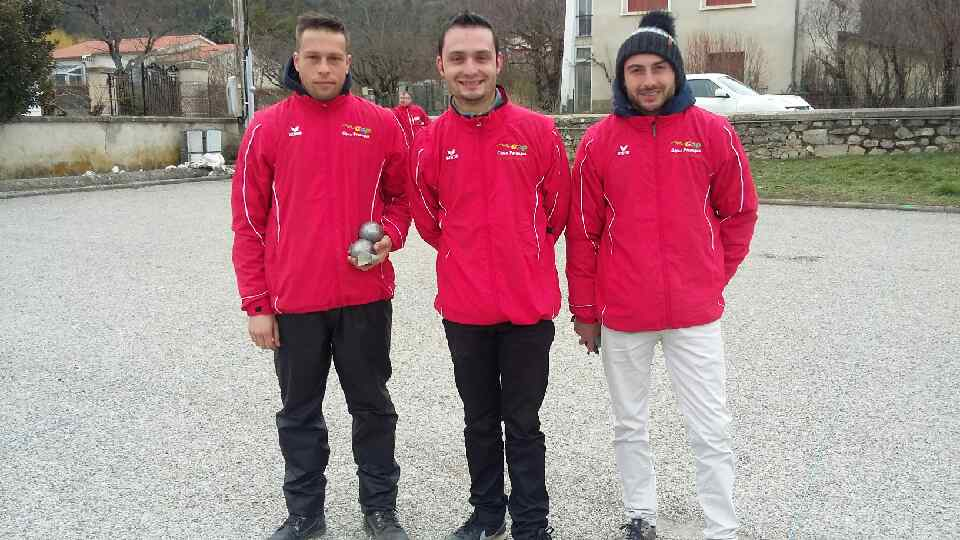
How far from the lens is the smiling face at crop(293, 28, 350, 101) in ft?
10.0

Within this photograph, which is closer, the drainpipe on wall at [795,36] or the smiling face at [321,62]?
the smiling face at [321,62]

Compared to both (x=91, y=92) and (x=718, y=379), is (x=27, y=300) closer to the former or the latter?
(x=718, y=379)

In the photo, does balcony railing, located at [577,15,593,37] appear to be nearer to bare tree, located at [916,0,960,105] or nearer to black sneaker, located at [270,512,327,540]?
bare tree, located at [916,0,960,105]

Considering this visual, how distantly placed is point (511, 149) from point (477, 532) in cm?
153

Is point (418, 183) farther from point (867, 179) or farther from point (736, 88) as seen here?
point (736, 88)

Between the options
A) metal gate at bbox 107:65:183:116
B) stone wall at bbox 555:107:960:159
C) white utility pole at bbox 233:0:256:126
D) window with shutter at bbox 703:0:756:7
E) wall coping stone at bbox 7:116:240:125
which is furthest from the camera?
window with shutter at bbox 703:0:756:7

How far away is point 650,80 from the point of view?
292 cm

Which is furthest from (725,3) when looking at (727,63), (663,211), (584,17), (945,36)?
(663,211)

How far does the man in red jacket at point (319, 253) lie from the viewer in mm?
3088

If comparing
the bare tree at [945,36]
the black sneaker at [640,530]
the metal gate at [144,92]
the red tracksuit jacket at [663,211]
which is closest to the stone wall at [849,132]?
the bare tree at [945,36]

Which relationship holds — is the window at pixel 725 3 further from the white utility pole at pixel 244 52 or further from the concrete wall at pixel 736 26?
the white utility pole at pixel 244 52

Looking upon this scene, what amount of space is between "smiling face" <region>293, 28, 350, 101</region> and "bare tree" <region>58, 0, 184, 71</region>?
3956 cm

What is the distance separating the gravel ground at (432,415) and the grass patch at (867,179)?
5.59m

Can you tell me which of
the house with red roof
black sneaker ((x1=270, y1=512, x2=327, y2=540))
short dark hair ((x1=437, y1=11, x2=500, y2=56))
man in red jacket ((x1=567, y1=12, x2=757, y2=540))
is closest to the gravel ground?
black sneaker ((x1=270, y1=512, x2=327, y2=540))
